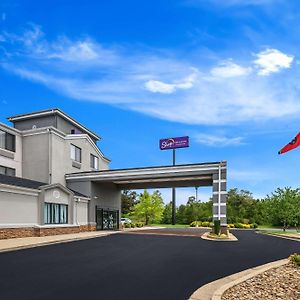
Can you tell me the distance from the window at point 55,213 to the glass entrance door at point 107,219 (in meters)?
6.27

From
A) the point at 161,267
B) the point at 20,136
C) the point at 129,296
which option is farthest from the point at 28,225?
the point at 129,296

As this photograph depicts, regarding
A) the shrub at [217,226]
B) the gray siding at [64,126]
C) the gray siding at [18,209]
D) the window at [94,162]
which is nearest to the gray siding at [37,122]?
the gray siding at [64,126]

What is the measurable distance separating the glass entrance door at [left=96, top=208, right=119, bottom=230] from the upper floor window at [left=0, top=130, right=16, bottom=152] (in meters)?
10.5

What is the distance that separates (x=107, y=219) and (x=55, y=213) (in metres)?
10.7

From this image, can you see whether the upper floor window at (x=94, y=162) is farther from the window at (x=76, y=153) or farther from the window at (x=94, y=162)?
the window at (x=76, y=153)

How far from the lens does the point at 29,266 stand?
11.6 meters

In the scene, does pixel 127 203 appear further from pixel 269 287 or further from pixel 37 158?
pixel 269 287

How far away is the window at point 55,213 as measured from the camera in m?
27.9

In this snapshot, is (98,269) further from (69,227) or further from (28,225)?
(69,227)

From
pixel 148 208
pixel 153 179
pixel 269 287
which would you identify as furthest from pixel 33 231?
pixel 148 208

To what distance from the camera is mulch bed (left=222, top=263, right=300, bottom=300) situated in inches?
282

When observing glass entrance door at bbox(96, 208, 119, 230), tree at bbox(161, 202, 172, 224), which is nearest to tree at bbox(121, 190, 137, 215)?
tree at bbox(161, 202, 172, 224)

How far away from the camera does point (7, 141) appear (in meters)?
32.0

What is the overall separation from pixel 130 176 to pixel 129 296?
1054 inches
